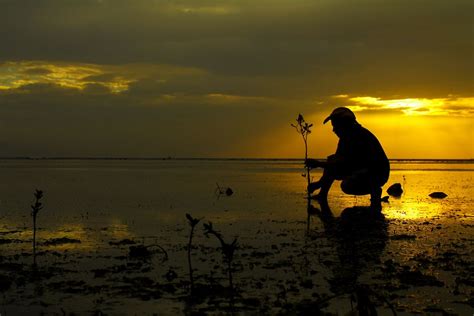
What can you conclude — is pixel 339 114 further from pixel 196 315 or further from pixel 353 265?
pixel 196 315

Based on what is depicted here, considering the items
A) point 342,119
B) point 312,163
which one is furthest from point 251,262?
point 342,119

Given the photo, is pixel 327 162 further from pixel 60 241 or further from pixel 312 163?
pixel 60 241

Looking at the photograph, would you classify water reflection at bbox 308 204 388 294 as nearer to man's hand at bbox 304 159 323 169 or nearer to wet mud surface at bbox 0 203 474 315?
wet mud surface at bbox 0 203 474 315

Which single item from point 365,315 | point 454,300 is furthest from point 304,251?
point 365,315

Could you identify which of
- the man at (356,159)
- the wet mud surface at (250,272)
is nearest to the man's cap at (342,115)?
the man at (356,159)

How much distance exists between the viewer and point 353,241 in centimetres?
1193

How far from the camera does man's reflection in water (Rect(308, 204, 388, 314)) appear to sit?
27.0 feet

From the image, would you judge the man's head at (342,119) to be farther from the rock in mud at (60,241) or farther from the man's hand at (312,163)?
the rock in mud at (60,241)

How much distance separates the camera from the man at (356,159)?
59.9ft

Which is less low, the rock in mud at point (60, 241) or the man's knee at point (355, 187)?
the man's knee at point (355, 187)

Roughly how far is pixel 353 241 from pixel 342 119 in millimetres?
7042

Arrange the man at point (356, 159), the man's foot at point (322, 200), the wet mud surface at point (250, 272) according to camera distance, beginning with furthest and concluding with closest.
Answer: the man's foot at point (322, 200) → the man at point (356, 159) → the wet mud surface at point (250, 272)

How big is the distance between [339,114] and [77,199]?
12256 mm

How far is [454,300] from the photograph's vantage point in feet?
23.5
